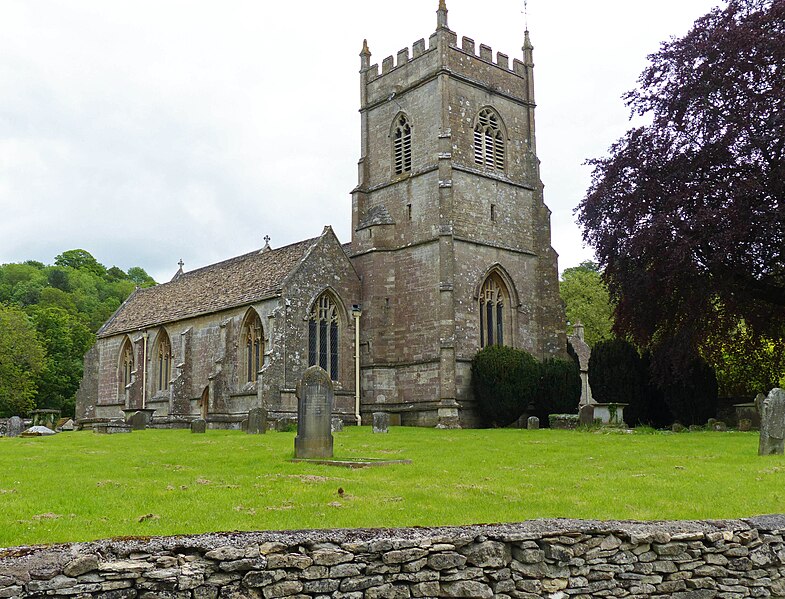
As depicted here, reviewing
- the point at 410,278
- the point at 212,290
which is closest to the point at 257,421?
the point at 410,278

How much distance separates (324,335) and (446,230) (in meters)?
6.67

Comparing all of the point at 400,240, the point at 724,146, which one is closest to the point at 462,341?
the point at 400,240

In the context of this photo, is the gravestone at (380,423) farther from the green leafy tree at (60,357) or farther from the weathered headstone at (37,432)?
the green leafy tree at (60,357)

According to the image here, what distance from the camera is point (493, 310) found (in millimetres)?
35125

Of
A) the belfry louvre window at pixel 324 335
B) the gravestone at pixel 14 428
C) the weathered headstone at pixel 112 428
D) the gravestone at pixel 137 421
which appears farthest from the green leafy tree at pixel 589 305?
the gravestone at pixel 14 428

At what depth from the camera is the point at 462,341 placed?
33312 mm

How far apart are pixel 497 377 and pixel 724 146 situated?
1256 cm

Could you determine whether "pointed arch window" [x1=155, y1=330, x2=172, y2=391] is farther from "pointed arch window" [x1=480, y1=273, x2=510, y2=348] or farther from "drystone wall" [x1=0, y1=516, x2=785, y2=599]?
"drystone wall" [x1=0, y1=516, x2=785, y2=599]

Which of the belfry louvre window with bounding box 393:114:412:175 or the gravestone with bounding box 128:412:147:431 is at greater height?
the belfry louvre window with bounding box 393:114:412:175

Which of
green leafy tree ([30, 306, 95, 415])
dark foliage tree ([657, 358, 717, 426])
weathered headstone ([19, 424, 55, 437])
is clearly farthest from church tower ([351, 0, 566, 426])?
green leafy tree ([30, 306, 95, 415])

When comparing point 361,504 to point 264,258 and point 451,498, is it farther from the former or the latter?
point 264,258

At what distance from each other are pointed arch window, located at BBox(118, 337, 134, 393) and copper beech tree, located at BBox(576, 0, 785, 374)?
26.5m

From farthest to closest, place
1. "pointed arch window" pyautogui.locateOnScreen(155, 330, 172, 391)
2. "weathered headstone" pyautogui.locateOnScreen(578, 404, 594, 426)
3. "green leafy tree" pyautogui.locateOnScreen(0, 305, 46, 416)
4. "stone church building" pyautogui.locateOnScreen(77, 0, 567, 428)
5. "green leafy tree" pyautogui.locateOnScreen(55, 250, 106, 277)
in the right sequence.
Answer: "green leafy tree" pyautogui.locateOnScreen(55, 250, 106, 277) < "green leafy tree" pyautogui.locateOnScreen(0, 305, 46, 416) < "pointed arch window" pyautogui.locateOnScreen(155, 330, 172, 391) < "stone church building" pyautogui.locateOnScreen(77, 0, 567, 428) < "weathered headstone" pyautogui.locateOnScreen(578, 404, 594, 426)

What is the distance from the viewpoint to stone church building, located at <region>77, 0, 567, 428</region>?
33.0 metres
